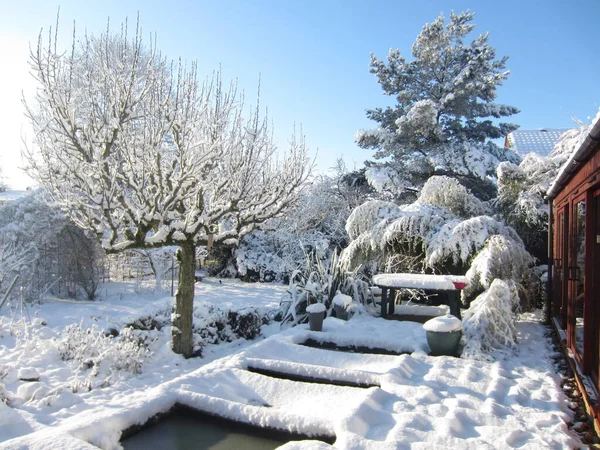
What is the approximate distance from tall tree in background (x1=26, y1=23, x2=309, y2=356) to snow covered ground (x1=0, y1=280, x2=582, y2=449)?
49.5 inches

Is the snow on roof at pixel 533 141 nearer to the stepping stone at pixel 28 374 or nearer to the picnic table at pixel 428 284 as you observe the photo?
the picnic table at pixel 428 284

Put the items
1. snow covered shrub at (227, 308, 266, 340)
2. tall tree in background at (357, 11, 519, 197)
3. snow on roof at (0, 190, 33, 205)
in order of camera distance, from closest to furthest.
A: snow covered shrub at (227, 308, 266, 340) < snow on roof at (0, 190, 33, 205) < tall tree in background at (357, 11, 519, 197)

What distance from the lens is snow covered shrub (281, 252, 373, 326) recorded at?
7.03m

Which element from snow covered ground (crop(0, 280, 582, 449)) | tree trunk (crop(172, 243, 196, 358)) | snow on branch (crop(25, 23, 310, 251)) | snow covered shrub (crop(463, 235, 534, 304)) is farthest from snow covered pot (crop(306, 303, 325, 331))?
snow covered shrub (crop(463, 235, 534, 304))

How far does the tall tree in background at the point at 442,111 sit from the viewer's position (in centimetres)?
1349

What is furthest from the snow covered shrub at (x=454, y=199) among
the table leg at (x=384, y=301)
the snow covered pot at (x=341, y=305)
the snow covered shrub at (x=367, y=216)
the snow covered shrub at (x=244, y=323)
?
the snow covered shrub at (x=244, y=323)

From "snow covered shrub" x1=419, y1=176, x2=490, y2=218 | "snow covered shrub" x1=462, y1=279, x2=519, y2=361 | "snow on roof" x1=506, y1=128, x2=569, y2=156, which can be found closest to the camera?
"snow covered shrub" x1=462, y1=279, x2=519, y2=361

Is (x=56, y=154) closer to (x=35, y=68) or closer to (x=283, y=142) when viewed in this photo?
(x=35, y=68)

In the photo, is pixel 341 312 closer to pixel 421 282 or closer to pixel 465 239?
pixel 421 282

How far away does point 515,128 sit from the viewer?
14.8m

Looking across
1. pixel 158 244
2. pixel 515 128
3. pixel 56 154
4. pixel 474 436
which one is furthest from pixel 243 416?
pixel 515 128

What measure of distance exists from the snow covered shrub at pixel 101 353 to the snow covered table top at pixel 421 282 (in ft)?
11.3

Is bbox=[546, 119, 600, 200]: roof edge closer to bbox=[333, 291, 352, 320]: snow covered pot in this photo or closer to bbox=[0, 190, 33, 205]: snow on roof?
bbox=[333, 291, 352, 320]: snow covered pot

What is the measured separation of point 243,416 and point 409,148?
1258 centimetres
